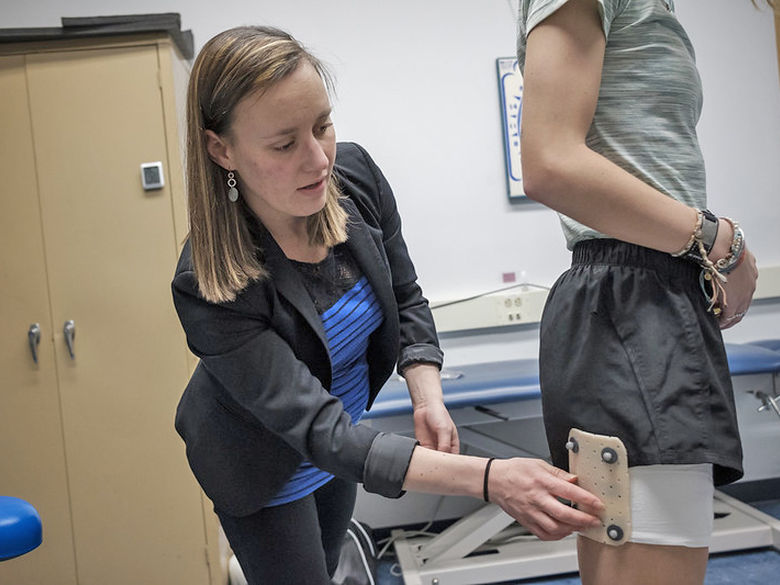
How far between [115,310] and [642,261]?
210 centimetres

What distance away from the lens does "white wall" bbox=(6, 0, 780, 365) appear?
313cm

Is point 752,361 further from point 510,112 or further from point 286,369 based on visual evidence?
point 286,369

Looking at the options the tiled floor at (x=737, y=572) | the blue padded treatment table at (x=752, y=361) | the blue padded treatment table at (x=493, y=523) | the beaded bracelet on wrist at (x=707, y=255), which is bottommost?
the tiled floor at (x=737, y=572)

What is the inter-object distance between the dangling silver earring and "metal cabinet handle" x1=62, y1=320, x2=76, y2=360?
5.48ft

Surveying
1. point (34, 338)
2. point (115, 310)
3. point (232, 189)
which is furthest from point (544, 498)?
point (34, 338)

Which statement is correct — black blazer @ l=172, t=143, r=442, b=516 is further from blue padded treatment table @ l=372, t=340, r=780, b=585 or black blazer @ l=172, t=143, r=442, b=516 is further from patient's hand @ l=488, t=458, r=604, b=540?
blue padded treatment table @ l=372, t=340, r=780, b=585

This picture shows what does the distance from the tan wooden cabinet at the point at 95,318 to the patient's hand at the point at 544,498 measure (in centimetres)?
186

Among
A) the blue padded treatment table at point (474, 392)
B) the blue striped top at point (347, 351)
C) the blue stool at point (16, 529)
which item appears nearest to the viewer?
the blue stool at point (16, 529)

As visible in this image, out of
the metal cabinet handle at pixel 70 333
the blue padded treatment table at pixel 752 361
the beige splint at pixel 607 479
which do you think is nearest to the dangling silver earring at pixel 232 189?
the beige splint at pixel 607 479

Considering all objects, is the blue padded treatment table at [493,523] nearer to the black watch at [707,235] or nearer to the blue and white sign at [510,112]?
the blue and white sign at [510,112]

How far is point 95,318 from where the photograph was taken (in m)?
2.51

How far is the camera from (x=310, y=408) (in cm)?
103

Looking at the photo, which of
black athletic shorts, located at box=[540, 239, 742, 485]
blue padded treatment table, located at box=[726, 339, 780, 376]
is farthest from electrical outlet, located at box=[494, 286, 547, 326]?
black athletic shorts, located at box=[540, 239, 742, 485]

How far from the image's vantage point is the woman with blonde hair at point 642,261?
804 mm
